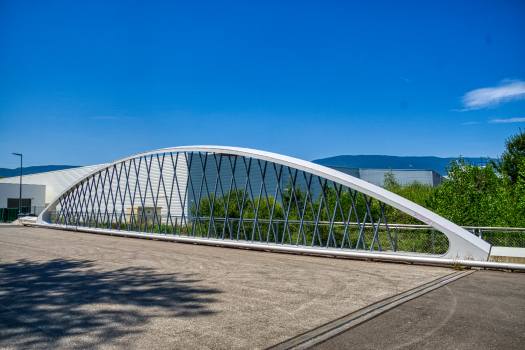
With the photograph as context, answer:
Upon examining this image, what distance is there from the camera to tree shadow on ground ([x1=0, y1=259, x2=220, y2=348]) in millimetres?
5176

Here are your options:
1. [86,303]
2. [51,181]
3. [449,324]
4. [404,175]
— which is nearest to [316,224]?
[449,324]

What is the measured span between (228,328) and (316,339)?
1.26 metres

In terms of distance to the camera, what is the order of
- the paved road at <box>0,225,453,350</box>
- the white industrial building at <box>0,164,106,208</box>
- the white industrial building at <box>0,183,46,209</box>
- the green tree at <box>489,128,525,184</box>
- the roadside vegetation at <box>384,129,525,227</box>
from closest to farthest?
the paved road at <box>0,225,453,350</box>, the roadside vegetation at <box>384,129,525,227</box>, the green tree at <box>489,128,525,184</box>, the white industrial building at <box>0,183,46,209</box>, the white industrial building at <box>0,164,106,208</box>

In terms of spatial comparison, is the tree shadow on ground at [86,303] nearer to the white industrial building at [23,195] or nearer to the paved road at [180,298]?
the paved road at [180,298]

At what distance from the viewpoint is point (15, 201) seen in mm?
52594

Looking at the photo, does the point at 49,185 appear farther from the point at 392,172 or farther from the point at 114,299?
the point at 114,299

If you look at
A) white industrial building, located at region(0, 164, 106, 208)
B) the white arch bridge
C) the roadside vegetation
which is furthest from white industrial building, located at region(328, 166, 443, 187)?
white industrial building, located at region(0, 164, 106, 208)

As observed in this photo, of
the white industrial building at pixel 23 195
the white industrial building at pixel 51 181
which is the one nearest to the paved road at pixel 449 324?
the white industrial building at pixel 51 181

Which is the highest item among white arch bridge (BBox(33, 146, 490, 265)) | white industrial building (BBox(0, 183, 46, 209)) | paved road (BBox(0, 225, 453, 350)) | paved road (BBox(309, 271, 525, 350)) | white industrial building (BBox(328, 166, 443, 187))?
white industrial building (BBox(328, 166, 443, 187))

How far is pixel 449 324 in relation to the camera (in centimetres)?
569

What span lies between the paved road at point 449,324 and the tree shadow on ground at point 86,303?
2.61 metres

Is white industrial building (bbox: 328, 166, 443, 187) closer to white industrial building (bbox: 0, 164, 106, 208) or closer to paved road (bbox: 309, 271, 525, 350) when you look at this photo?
white industrial building (bbox: 0, 164, 106, 208)

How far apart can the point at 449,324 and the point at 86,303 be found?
5865 millimetres

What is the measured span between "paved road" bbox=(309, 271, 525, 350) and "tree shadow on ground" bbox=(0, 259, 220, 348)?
2613 mm
